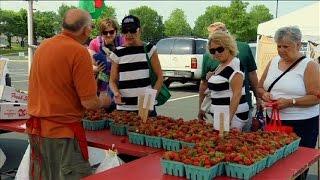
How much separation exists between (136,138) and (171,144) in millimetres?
292

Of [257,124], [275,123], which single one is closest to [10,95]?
[257,124]

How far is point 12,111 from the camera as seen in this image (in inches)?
165

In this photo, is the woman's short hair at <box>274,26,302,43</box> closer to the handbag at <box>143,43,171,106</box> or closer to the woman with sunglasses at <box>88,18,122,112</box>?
the handbag at <box>143,43,171,106</box>

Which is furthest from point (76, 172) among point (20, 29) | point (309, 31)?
point (20, 29)

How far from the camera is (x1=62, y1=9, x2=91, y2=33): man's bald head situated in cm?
284

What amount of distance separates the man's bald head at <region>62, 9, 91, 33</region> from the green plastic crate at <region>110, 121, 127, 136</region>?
888mm

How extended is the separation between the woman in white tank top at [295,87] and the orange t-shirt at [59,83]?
4.96ft

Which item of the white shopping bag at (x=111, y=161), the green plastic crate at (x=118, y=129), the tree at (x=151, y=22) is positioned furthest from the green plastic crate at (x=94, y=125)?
the tree at (x=151, y=22)

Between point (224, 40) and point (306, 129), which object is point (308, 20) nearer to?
point (306, 129)

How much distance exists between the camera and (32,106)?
292 centimetres

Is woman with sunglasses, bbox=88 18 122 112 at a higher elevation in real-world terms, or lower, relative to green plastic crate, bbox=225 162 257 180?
higher

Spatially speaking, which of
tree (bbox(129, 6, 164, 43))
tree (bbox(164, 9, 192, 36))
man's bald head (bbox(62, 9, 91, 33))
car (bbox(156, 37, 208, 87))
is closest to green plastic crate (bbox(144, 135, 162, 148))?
man's bald head (bbox(62, 9, 91, 33))

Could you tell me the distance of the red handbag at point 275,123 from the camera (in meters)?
3.31

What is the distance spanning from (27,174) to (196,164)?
1623mm
